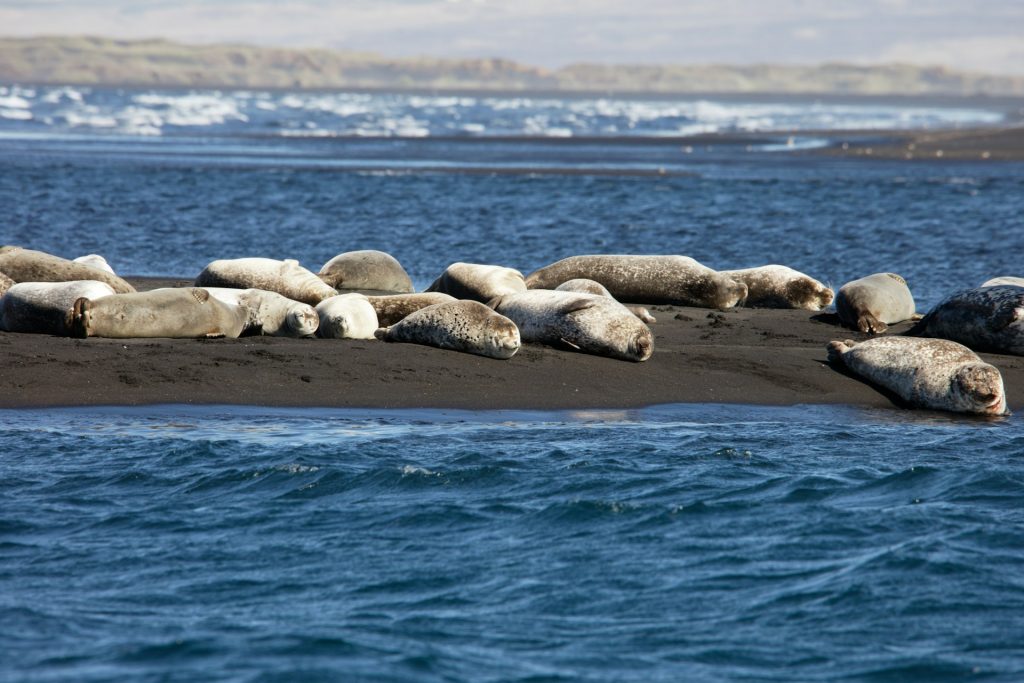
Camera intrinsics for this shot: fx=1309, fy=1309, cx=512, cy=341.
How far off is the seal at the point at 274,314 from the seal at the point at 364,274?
2712mm

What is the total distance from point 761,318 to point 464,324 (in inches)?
138

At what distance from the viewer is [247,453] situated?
755 centimetres

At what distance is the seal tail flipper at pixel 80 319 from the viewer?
10148mm

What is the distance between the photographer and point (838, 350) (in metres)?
10.3

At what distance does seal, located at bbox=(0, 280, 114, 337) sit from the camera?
33.7 feet

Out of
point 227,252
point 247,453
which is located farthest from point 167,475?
point 227,252

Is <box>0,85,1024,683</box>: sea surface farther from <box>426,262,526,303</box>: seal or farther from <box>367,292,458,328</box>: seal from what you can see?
<box>426,262,526,303</box>: seal

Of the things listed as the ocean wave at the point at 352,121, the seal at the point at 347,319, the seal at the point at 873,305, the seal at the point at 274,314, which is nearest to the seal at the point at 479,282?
the seal at the point at 347,319

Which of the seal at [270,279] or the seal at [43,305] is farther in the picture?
the seal at [270,279]

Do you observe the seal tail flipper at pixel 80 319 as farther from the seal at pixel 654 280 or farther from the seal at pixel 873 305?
the seal at pixel 873 305

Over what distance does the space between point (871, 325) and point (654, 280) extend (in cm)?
242

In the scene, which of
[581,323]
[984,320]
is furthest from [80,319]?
[984,320]

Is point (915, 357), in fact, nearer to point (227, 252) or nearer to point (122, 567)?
point (122, 567)

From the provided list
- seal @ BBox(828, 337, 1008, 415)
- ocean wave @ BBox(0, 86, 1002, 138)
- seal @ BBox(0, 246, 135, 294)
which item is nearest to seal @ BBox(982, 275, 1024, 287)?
seal @ BBox(828, 337, 1008, 415)
